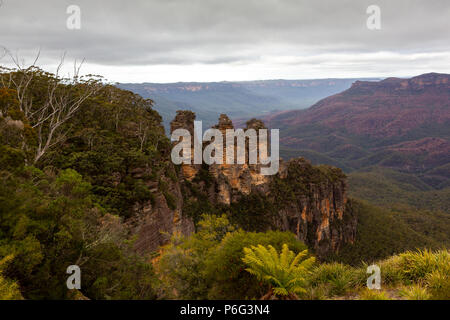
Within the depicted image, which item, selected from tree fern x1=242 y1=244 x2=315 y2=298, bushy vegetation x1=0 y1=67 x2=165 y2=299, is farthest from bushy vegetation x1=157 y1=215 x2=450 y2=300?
bushy vegetation x1=0 y1=67 x2=165 y2=299

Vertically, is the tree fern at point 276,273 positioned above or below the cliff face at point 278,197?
above

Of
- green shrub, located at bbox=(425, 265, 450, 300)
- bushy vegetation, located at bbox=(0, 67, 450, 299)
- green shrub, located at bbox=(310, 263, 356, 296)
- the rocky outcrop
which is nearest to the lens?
green shrub, located at bbox=(425, 265, 450, 300)

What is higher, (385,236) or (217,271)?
(217,271)

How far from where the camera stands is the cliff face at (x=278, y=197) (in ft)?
144

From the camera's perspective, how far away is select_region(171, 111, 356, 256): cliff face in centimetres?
4394

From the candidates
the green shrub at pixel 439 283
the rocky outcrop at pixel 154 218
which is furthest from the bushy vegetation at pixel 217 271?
the rocky outcrop at pixel 154 218

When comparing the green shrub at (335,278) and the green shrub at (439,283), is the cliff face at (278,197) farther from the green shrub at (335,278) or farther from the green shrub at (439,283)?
the green shrub at (439,283)

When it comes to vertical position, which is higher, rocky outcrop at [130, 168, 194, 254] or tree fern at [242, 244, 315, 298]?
tree fern at [242, 244, 315, 298]

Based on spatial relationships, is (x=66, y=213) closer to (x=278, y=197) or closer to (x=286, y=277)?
(x=286, y=277)

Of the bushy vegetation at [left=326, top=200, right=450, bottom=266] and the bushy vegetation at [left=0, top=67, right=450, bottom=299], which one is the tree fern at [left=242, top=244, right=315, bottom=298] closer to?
the bushy vegetation at [left=0, top=67, right=450, bottom=299]

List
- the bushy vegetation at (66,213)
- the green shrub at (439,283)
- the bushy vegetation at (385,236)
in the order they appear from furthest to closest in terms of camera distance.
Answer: the bushy vegetation at (385,236) → the bushy vegetation at (66,213) → the green shrub at (439,283)

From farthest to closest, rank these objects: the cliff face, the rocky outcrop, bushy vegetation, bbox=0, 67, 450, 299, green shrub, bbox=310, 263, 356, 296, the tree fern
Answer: the cliff face
the rocky outcrop
green shrub, bbox=310, 263, 356, 296
bushy vegetation, bbox=0, 67, 450, 299
the tree fern

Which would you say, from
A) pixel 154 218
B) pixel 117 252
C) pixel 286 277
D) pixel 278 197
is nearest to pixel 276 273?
pixel 286 277

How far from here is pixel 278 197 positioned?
5734cm
